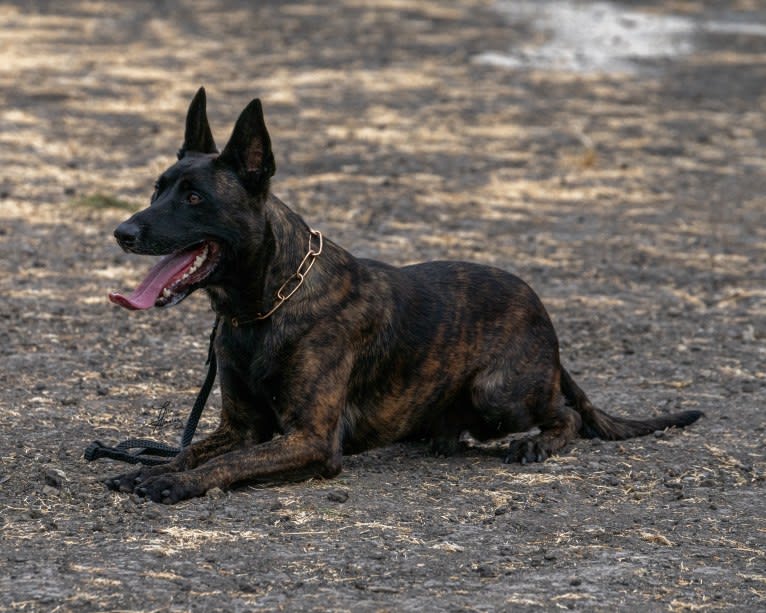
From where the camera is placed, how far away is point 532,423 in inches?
275

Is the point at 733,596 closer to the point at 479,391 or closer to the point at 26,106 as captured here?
the point at 479,391

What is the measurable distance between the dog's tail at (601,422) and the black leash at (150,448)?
1.81 metres

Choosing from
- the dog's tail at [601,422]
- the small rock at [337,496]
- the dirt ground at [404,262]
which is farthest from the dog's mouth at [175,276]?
the dog's tail at [601,422]

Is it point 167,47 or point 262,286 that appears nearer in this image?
point 262,286

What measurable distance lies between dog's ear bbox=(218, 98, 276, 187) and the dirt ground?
133 centimetres

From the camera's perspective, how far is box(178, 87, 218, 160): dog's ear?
6.25m

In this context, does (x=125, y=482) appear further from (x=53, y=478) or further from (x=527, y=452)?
(x=527, y=452)

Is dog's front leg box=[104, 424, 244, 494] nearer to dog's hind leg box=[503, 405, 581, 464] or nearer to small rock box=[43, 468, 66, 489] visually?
small rock box=[43, 468, 66, 489]

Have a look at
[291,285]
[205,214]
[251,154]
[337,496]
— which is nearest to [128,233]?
[205,214]

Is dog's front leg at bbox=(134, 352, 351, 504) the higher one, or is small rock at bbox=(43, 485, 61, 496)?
dog's front leg at bbox=(134, 352, 351, 504)

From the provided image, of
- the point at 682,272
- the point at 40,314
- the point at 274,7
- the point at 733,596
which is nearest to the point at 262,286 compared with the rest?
the point at 733,596

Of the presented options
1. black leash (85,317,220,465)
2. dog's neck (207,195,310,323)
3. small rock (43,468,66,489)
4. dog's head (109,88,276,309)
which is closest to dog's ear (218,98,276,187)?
dog's head (109,88,276,309)

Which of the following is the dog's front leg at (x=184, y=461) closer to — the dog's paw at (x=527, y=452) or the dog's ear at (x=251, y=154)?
the dog's ear at (x=251, y=154)

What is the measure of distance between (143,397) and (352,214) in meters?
4.54
